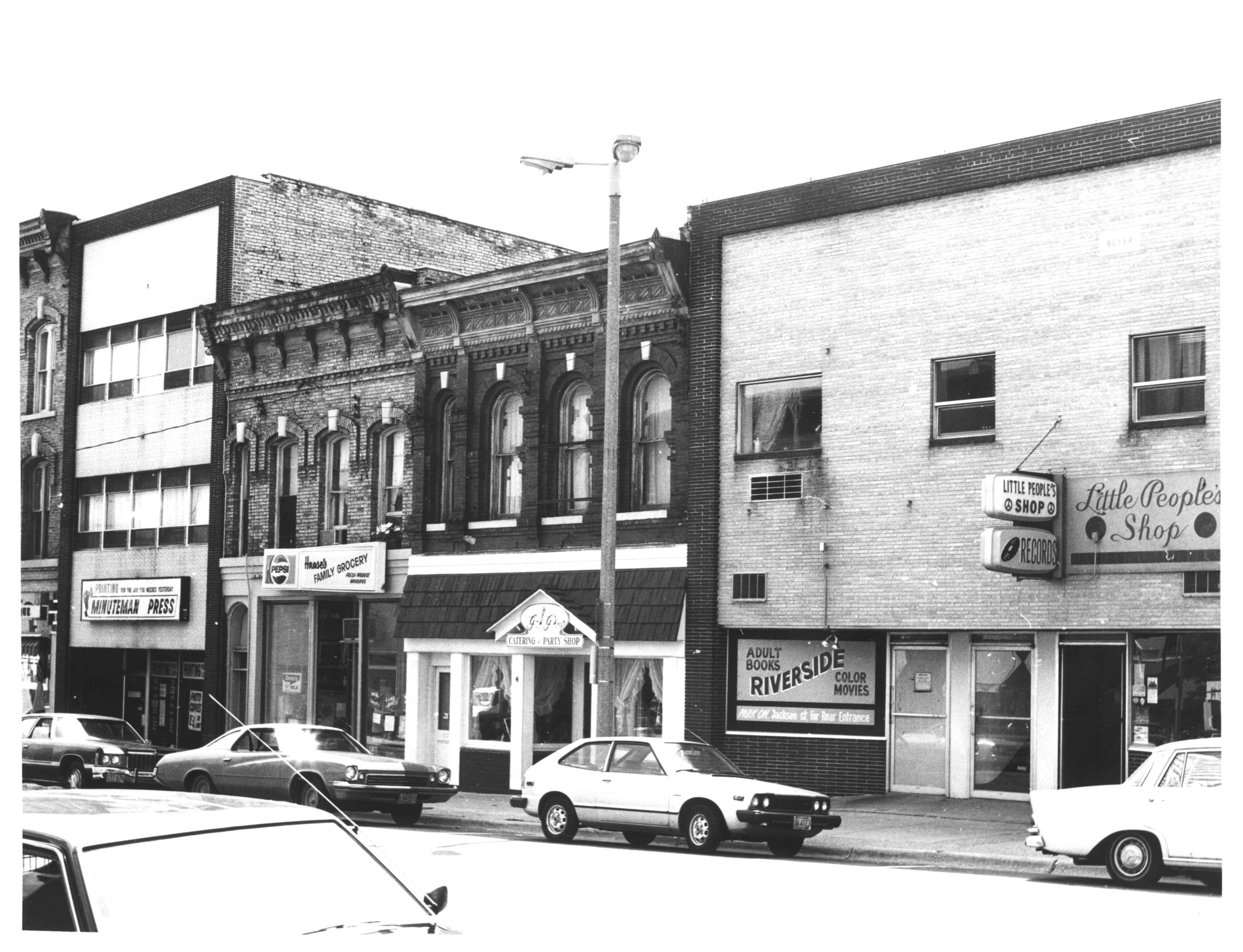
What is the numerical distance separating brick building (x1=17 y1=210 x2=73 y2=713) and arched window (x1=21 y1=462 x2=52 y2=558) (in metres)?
0.01

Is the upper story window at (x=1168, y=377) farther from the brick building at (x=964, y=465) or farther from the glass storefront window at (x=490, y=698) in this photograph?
the glass storefront window at (x=490, y=698)

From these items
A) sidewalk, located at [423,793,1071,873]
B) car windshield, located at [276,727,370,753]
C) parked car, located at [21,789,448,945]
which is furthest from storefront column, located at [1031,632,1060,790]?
parked car, located at [21,789,448,945]

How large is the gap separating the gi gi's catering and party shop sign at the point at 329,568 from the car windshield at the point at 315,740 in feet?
22.7

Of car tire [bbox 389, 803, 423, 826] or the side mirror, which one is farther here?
car tire [bbox 389, 803, 423, 826]

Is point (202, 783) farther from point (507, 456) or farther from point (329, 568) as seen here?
point (507, 456)

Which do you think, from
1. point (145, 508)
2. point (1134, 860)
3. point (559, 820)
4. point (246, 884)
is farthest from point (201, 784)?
point (246, 884)

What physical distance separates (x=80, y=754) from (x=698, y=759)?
39.9 feet

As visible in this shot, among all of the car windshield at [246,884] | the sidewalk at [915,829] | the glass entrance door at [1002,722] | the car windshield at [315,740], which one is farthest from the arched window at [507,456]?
the car windshield at [246,884]

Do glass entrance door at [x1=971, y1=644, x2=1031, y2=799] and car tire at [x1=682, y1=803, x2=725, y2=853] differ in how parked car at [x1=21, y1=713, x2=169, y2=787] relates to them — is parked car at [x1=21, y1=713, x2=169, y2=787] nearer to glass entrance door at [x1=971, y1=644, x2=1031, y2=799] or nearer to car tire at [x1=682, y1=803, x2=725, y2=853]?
car tire at [x1=682, y1=803, x2=725, y2=853]

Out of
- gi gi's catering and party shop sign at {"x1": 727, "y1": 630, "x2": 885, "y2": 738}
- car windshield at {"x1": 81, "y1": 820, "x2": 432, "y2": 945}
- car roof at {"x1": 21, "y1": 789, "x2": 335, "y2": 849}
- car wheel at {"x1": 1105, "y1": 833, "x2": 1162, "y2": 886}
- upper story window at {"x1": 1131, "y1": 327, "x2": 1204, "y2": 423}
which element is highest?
upper story window at {"x1": 1131, "y1": 327, "x2": 1204, "y2": 423}

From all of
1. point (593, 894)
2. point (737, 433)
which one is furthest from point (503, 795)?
point (593, 894)

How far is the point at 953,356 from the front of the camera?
76.7ft

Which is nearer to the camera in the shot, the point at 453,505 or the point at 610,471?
the point at 610,471

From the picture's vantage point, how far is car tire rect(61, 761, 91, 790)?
2689 centimetres
